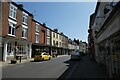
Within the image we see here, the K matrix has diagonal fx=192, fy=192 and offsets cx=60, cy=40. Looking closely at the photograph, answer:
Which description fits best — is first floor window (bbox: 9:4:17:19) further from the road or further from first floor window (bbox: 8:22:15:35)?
the road

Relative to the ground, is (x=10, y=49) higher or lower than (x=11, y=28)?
lower

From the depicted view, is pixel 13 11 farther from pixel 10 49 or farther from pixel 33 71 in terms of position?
pixel 33 71

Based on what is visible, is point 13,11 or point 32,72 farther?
point 13,11

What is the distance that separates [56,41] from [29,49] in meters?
30.1

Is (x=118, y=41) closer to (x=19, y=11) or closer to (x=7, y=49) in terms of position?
(x=7, y=49)

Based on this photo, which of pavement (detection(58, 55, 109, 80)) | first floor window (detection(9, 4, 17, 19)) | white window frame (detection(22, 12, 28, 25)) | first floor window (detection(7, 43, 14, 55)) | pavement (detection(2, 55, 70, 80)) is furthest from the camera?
white window frame (detection(22, 12, 28, 25))

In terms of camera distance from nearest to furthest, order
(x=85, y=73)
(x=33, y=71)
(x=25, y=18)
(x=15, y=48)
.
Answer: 1. (x=85, y=73)
2. (x=33, y=71)
3. (x=15, y=48)
4. (x=25, y=18)

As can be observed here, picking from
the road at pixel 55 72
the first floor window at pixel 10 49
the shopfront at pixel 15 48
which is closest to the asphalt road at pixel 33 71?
the road at pixel 55 72

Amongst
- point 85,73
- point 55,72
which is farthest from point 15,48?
point 85,73

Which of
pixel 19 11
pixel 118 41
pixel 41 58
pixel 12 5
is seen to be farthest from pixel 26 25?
pixel 118 41

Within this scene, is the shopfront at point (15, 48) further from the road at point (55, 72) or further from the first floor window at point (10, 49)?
the road at point (55, 72)

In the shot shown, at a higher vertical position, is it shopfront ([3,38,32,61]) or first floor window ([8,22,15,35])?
first floor window ([8,22,15,35])

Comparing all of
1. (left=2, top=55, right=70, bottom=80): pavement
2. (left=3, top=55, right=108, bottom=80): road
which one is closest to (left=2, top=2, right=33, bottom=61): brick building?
(left=2, top=55, right=70, bottom=80): pavement

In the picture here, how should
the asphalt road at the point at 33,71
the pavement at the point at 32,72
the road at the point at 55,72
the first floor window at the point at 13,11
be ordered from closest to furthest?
the pavement at the point at 32,72, the road at the point at 55,72, the asphalt road at the point at 33,71, the first floor window at the point at 13,11
